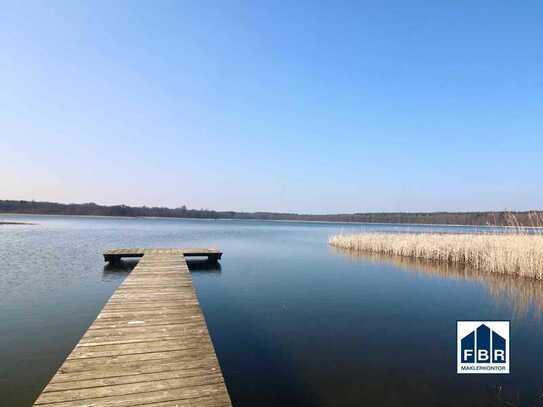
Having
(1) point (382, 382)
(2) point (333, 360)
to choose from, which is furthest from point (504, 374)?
(2) point (333, 360)

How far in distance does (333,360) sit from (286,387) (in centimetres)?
128

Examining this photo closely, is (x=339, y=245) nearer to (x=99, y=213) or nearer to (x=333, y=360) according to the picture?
(x=333, y=360)

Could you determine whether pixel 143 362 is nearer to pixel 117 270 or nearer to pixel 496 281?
pixel 117 270

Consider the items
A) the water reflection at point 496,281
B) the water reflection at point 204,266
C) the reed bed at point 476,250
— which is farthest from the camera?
the water reflection at point 204,266

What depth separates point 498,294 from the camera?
427 inches

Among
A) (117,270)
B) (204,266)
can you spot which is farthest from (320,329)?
(117,270)

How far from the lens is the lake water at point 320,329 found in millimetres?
4820

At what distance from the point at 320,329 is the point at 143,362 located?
4.34 m

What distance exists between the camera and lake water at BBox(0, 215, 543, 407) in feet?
15.8

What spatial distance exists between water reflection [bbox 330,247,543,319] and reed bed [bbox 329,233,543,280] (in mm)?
595

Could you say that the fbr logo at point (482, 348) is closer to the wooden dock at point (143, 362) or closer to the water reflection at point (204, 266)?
the wooden dock at point (143, 362)

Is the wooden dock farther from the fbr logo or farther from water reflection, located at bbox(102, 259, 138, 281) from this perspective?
water reflection, located at bbox(102, 259, 138, 281)

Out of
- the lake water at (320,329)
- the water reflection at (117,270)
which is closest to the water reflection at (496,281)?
the lake water at (320,329)

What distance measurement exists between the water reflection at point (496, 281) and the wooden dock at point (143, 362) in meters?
8.80
